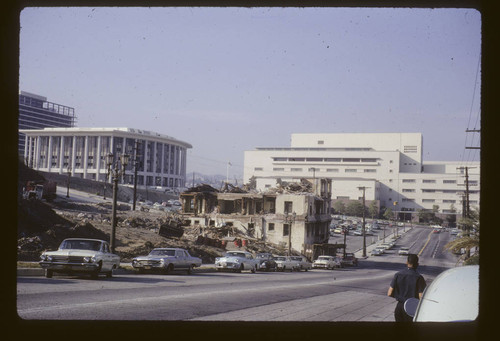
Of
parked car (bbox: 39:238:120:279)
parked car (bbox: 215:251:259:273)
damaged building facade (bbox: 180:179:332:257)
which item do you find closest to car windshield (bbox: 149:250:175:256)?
parked car (bbox: 39:238:120:279)

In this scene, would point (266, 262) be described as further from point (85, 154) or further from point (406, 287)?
point (85, 154)

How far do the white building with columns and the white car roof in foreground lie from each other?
316ft

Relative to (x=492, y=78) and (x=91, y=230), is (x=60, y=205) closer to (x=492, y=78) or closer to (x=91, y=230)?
(x=91, y=230)

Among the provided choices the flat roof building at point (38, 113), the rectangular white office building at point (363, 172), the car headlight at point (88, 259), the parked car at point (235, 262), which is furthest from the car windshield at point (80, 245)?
the flat roof building at point (38, 113)

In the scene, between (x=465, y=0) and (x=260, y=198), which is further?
(x=260, y=198)

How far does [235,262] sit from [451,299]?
2711 cm

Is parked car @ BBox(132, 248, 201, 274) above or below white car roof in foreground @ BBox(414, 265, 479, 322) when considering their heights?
below

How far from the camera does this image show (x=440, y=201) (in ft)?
310

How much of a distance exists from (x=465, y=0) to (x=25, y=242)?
26373mm

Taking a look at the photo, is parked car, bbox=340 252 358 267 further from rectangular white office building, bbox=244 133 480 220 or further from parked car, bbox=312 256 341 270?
rectangular white office building, bbox=244 133 480 220

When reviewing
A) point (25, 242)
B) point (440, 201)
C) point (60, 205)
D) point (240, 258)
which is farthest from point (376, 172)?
point (25, 242)

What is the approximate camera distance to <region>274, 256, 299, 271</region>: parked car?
38.2m

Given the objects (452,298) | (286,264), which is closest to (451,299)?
(452,298)

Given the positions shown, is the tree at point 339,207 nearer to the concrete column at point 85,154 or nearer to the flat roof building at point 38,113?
the concrete column at point 85,154
